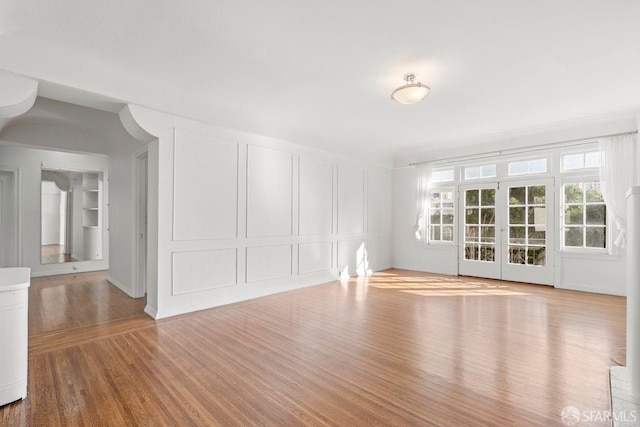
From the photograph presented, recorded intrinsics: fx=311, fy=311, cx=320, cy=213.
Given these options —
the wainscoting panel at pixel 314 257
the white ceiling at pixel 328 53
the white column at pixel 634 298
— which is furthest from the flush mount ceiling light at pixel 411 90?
the wainscoting panel at pixel 314 257

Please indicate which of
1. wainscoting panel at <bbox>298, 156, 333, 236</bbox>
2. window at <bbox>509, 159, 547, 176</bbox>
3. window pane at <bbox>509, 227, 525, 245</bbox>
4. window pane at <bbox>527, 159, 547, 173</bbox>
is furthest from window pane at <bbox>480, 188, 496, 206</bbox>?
wainscoting panel at <bbox>298, 156, 333, 236</bbox>

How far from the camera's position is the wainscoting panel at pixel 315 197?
19.0 ft

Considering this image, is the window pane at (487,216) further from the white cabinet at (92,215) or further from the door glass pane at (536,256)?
the white cabinet at (92,215)

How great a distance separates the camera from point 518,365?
2641mm

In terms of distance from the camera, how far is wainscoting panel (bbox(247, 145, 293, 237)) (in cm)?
495

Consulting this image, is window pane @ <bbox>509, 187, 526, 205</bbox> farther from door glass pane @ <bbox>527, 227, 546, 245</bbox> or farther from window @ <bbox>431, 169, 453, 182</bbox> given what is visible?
window @ <bbox>431, 169, 453, 182</bbox>

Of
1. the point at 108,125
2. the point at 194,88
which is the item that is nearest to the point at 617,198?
the point at 194,88

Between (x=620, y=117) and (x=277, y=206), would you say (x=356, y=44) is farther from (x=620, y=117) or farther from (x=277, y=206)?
(x=620, y=117)

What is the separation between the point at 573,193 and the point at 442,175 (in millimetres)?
2447

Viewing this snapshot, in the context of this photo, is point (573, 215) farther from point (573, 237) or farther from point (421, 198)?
point (421, 198)

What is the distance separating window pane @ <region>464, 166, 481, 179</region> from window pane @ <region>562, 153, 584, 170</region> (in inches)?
57.4

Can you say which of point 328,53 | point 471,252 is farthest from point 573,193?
point 328,53

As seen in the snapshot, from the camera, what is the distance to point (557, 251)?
18.7ft

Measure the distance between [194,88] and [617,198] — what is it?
6.58m
